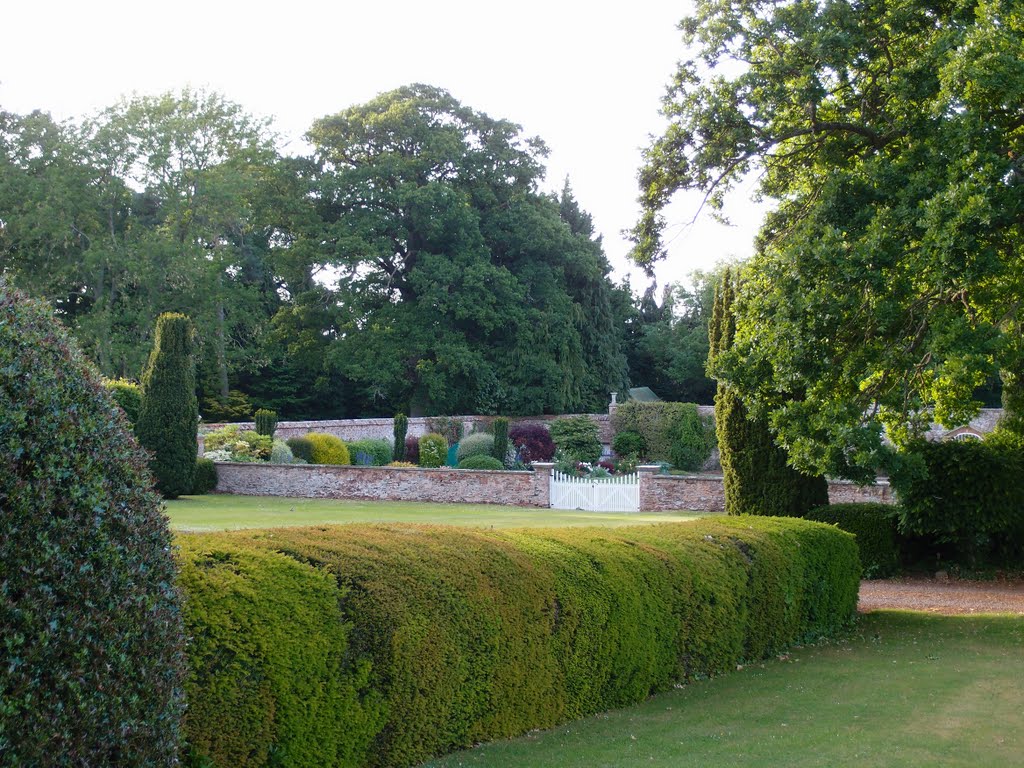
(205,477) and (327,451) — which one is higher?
(327,451)

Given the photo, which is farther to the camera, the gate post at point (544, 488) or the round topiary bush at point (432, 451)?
the round topiary bush at point (432, 451)

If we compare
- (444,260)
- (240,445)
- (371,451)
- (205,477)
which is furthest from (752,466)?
(444,260)

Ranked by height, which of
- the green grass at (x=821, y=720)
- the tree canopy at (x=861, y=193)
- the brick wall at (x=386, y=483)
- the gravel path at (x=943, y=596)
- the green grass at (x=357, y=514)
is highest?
the tree canopy at (x=861, y=193)

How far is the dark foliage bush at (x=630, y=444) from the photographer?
40062 mm

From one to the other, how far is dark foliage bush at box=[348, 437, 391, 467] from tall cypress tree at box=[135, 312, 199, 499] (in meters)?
11.0

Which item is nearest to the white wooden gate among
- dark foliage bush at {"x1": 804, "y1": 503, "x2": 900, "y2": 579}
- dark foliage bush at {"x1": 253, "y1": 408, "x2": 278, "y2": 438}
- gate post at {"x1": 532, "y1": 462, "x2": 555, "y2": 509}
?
gate post at {"x1": 532, "y1": 462, "x2": 555, "y2": 509}

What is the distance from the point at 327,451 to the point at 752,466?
1859cm

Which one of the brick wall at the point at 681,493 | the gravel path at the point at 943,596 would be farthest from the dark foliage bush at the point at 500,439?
the gravel path at the point at 943,596

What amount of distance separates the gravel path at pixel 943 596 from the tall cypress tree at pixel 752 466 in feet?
5.49

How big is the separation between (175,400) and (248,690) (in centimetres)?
2024

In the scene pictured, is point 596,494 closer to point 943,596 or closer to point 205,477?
point 205,477

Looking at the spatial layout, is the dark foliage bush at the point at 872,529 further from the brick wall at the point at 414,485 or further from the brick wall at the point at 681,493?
the brick wall at the point at 414,485

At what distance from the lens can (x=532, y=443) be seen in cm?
4119

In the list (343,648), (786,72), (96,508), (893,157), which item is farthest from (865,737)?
(786,72)
